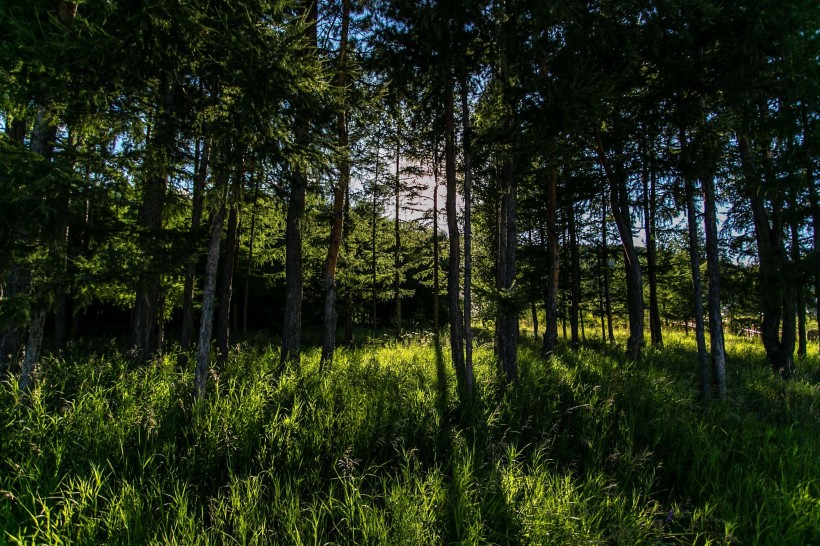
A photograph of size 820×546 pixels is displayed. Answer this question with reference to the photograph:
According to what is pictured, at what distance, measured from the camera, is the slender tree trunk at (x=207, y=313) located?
4.65 meters

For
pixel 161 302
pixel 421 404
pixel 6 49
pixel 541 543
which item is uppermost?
pixel 6 49

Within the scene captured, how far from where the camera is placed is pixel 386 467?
3.91 m

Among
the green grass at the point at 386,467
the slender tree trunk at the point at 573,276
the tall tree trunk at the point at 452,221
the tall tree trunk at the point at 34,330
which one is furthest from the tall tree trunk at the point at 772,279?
the tall tree trunk at the point at 34,330

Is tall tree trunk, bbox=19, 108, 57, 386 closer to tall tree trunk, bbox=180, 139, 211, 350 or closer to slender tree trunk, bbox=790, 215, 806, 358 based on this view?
tall tree trunk, bbox=180, 139, 211, 350

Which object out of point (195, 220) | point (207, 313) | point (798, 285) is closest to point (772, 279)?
point (798, 285)

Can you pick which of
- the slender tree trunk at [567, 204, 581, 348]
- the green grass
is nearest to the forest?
the green grass

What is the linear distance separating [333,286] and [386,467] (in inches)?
229

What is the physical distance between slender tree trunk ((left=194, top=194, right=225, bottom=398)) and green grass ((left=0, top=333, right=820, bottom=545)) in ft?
0.99

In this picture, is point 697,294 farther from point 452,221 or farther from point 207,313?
point 207,313

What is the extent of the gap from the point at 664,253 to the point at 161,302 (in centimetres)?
2024

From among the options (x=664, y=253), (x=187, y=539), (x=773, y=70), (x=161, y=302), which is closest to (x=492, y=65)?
(x=773, y=70)

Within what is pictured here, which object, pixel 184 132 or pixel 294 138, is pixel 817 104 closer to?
pixel 294 138

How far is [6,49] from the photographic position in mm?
4250

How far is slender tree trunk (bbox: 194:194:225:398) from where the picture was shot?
183 inches
